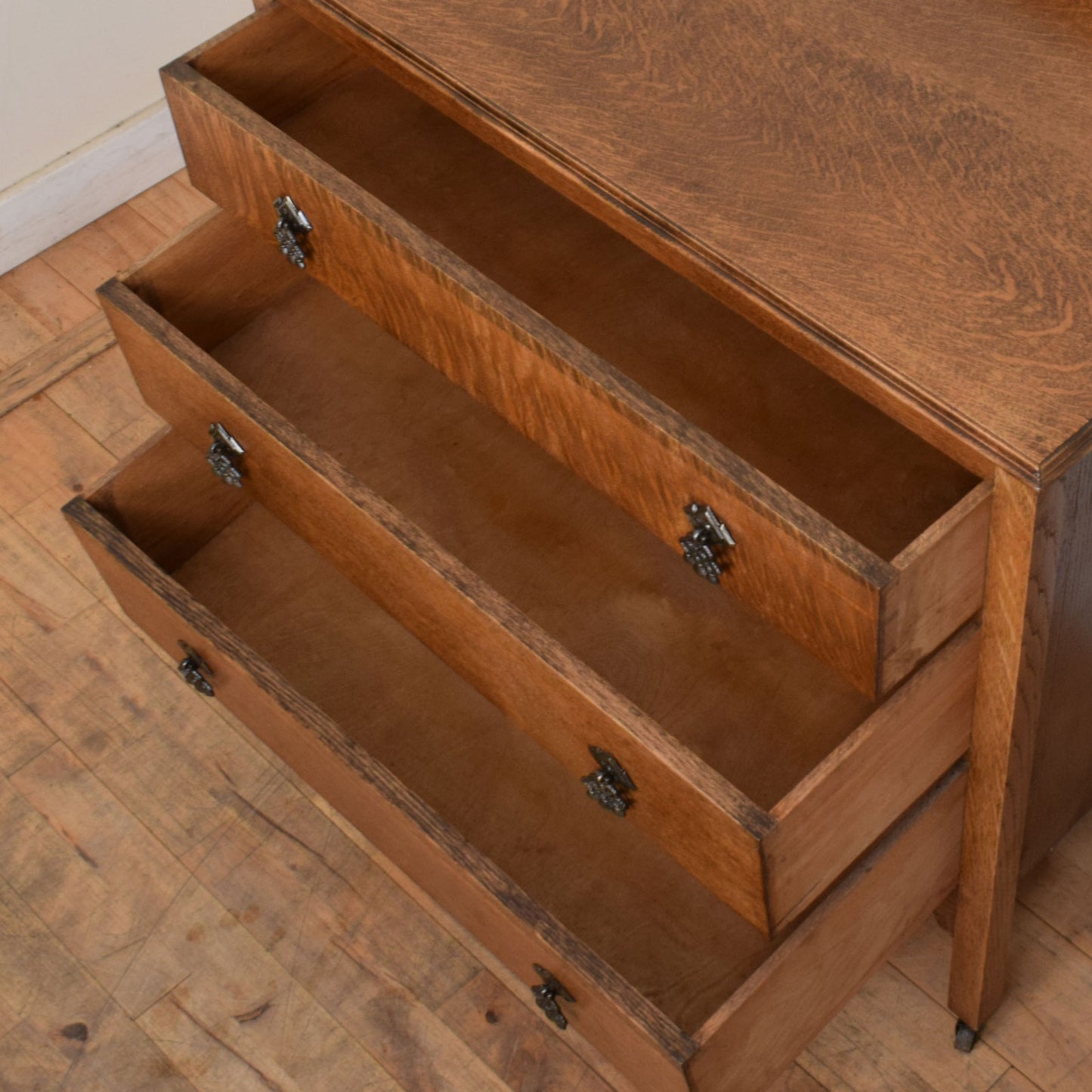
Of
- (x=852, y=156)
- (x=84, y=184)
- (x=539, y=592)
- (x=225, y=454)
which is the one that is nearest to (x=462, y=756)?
(x=539, y=592)

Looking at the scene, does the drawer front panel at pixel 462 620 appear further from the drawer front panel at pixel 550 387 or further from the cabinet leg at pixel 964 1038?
the cabinet leg at pixel 964 1038

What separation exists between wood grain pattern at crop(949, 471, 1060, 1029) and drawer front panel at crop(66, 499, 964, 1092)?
2 cm

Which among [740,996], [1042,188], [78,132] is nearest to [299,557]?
[740,996]

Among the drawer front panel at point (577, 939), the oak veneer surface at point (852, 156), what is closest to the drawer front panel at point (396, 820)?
the drawer front panel at point (577, 939)

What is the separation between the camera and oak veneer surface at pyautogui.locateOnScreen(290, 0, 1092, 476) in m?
0.82

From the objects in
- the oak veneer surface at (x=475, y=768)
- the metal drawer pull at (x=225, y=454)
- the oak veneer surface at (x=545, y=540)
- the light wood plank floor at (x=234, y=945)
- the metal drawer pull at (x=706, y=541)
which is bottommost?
the light wood plank floor at (x=234, y=945)

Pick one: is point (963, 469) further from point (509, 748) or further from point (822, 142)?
point (509, 748)

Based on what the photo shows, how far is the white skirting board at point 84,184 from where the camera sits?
181cm

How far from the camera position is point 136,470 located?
1.26m

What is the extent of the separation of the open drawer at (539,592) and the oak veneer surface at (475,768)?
5 cm

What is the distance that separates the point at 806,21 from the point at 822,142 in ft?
0.36

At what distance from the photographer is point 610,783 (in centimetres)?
98

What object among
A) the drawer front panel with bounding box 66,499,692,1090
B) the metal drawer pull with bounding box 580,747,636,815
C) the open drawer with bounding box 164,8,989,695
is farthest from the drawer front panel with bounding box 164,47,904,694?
the drawer front panel with bounding box 66,499,692,1090

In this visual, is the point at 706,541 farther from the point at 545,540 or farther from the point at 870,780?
the point at 545,540
